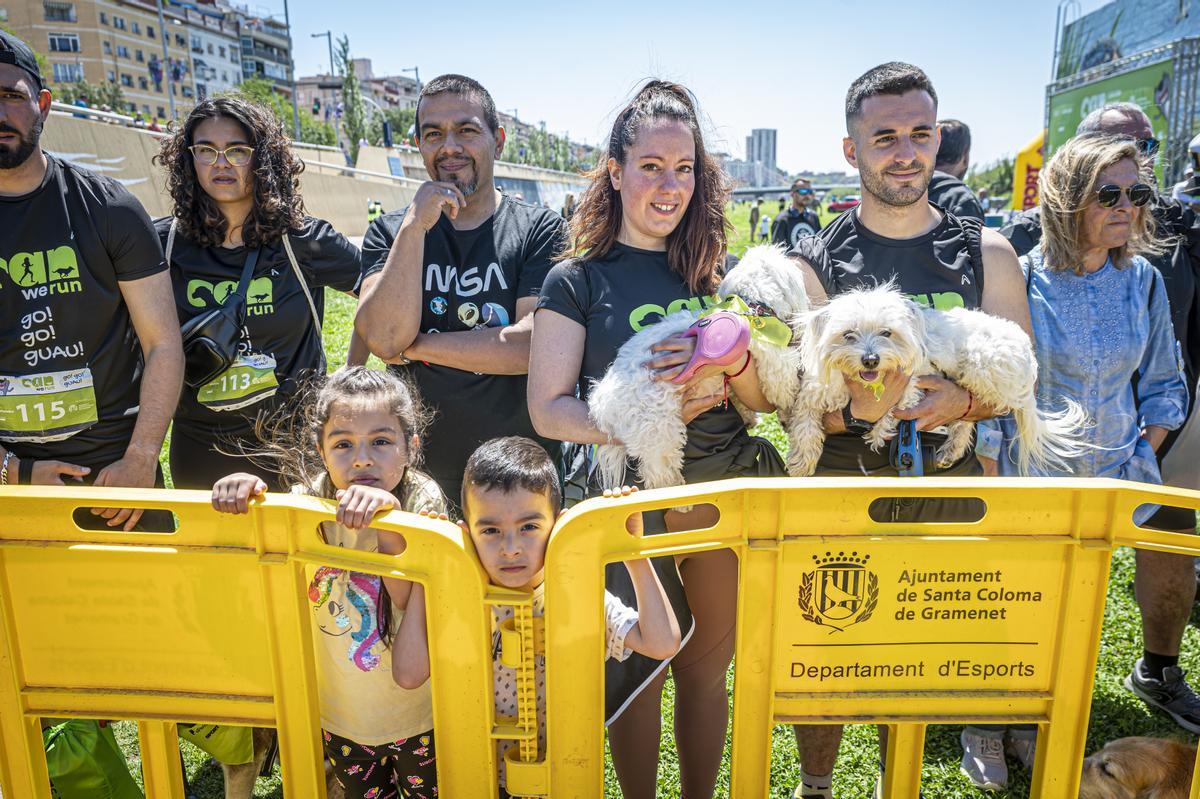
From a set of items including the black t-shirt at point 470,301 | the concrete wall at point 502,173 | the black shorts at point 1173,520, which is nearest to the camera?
the black t-shirt at point 470,301

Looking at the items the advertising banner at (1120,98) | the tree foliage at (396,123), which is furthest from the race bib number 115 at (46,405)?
the tree foliage at (396,123)

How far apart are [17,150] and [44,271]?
1.23 ft

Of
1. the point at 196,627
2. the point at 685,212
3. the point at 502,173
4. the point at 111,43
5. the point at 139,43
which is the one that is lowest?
the point at 196,627

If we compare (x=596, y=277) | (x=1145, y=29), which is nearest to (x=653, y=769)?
(x=596, y=277)

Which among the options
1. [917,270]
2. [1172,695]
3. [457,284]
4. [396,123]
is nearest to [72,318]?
[457,284]

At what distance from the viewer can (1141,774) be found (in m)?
2.23

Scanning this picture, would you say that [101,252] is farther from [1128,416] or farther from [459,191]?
[1128,416]

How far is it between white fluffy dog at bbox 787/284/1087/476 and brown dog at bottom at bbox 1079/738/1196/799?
0.97 meters

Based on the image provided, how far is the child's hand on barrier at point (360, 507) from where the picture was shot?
1.55 m

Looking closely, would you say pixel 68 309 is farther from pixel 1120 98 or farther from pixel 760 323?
pixel 1120 98

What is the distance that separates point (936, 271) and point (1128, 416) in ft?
3.65

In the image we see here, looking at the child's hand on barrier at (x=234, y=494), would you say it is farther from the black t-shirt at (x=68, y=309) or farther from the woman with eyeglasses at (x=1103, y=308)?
the woman with eyeglasses at (x=1103, y=308)

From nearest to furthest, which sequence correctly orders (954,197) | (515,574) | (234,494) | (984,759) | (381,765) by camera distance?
1. (234,494)
2. (515,574)
3. (381,765)
4. (984,759)
5. (954,197)

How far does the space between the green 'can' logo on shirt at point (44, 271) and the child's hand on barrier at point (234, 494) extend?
56.1 inches
